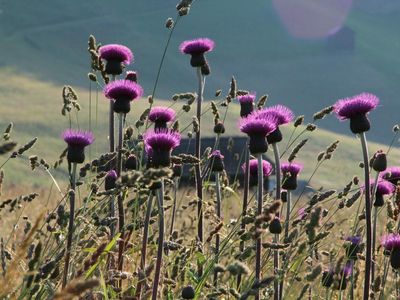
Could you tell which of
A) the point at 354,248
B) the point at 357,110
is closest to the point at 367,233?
the point at 354,248

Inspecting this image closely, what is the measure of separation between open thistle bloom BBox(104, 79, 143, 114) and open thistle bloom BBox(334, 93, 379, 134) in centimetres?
83

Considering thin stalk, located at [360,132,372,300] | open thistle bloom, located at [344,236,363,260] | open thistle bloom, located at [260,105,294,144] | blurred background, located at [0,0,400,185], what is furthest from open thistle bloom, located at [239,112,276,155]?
blurred background, located at [0,0,400,185]

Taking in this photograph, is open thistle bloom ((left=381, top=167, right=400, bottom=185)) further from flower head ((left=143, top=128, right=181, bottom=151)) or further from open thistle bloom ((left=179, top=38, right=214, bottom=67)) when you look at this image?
flower head ((left=143, top=128, right=181, bottom=151))

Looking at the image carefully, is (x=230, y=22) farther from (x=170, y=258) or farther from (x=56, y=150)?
(x=170, y=258)

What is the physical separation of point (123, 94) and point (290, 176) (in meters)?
0.97

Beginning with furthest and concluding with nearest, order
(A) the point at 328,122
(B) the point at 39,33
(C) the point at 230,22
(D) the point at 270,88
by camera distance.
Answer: (C) the point at 230,22 < (B) the point at 39,33 < (D) the point at 270,88 < (A) the point at 328,122

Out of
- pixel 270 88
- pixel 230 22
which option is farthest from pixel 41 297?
pixel 230 22

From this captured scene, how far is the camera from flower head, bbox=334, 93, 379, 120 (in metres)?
3.30

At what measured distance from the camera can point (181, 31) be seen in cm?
8950

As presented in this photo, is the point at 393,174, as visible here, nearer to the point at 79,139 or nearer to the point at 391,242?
the point at 391,242

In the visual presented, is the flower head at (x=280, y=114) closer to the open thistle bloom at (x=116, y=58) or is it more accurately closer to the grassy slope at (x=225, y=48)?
the open thistle bloom at (x=116, y=58)

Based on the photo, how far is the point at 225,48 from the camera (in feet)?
292

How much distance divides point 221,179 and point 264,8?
9695 centimetres

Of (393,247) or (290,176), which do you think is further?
(290,176)
